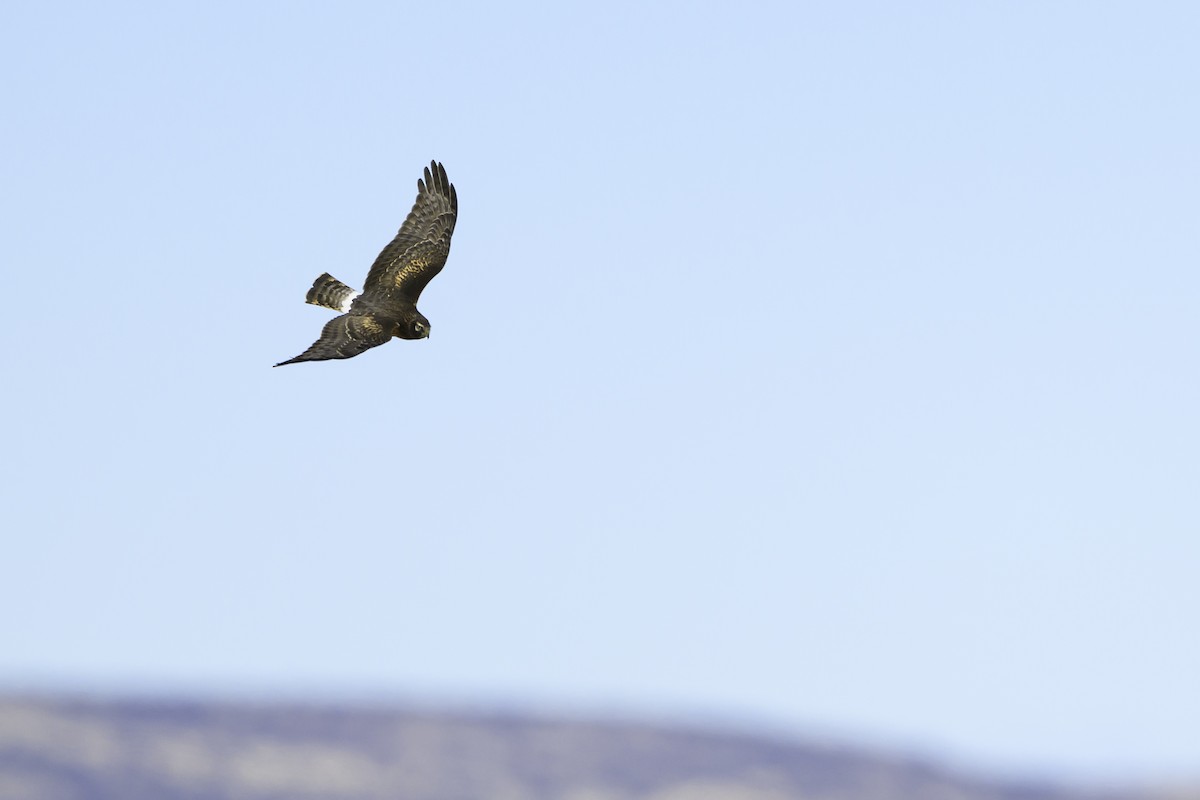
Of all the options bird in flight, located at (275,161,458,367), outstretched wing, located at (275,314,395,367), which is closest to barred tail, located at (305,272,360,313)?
bird in flight, located at (275,161,458,367)

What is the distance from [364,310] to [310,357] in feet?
11.1

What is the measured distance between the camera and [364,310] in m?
41.7

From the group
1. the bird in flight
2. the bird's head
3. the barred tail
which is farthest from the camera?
the barred tail

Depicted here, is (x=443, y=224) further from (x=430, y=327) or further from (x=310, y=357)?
(x=310, y=357)

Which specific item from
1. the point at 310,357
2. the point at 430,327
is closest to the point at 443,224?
the point at 430,327

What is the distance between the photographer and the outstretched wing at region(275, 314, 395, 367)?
128 ft

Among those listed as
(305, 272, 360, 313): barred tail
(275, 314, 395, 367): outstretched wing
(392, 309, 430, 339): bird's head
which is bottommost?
(275, 314, 395, 367): outstretched wing

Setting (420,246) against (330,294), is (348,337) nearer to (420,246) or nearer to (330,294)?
(330,294)

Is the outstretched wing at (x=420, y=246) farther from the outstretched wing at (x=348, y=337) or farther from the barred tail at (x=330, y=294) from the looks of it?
the outstretched wing at (x=348, y=337)

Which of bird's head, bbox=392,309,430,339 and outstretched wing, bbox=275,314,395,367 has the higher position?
bird's head, bbox=392,309,430,339

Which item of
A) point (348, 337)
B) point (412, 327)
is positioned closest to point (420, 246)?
point (412, 327)

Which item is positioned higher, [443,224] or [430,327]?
[443,224]

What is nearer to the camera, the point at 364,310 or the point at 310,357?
the point at 310,357

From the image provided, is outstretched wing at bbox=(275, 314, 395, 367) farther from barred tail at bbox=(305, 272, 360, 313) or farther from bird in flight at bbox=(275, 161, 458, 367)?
barred tail at bbox=(305, 272, 360, 313)
